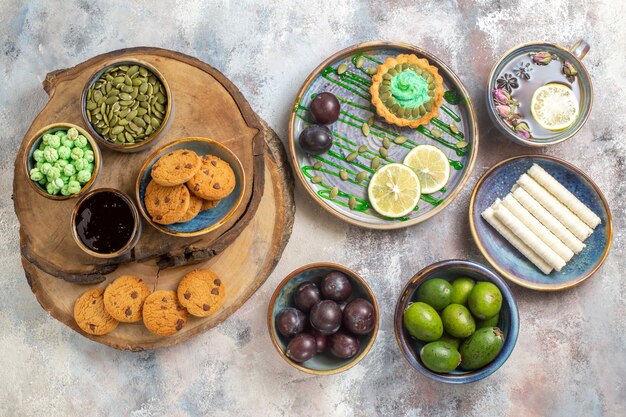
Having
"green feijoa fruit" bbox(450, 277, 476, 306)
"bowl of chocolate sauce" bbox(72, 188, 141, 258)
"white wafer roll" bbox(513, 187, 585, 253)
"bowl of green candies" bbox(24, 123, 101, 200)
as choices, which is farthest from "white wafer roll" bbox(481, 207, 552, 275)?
"bowl of green candies" bbox(24, 123, 101, 200)

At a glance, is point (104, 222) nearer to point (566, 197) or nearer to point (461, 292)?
point (461, 292)

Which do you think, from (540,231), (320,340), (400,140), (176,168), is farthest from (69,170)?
(540,231)

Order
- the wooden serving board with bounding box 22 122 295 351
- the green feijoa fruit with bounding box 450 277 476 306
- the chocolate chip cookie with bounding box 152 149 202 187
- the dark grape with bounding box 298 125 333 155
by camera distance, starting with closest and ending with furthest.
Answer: the chocolate chip cookie with bounding box 152 149 202 187
the wooden serving board with bounding box 22 122 295 351
the green feijoa fruit with bounding box 450 277 476 306
the dark grape with bounding box 298 125 333 155

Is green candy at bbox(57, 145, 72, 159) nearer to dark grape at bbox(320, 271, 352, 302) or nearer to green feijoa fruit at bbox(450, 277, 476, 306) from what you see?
dark grape at bbox(320, 271, 352, 302)

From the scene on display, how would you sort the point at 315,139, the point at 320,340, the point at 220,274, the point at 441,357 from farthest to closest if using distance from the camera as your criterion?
the point at 315,139, the point at 320,340, the point at 220,274, the point at 441,357

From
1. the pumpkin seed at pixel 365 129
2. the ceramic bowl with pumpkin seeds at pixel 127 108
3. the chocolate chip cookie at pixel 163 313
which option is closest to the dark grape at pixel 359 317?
the chocolate chip cookie at pixel 163 313

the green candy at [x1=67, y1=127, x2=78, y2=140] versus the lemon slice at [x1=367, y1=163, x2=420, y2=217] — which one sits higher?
the lemon slice at [x1=367, y1=163, x2=420, y2=217]

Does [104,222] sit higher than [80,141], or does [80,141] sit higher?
[80,141]
